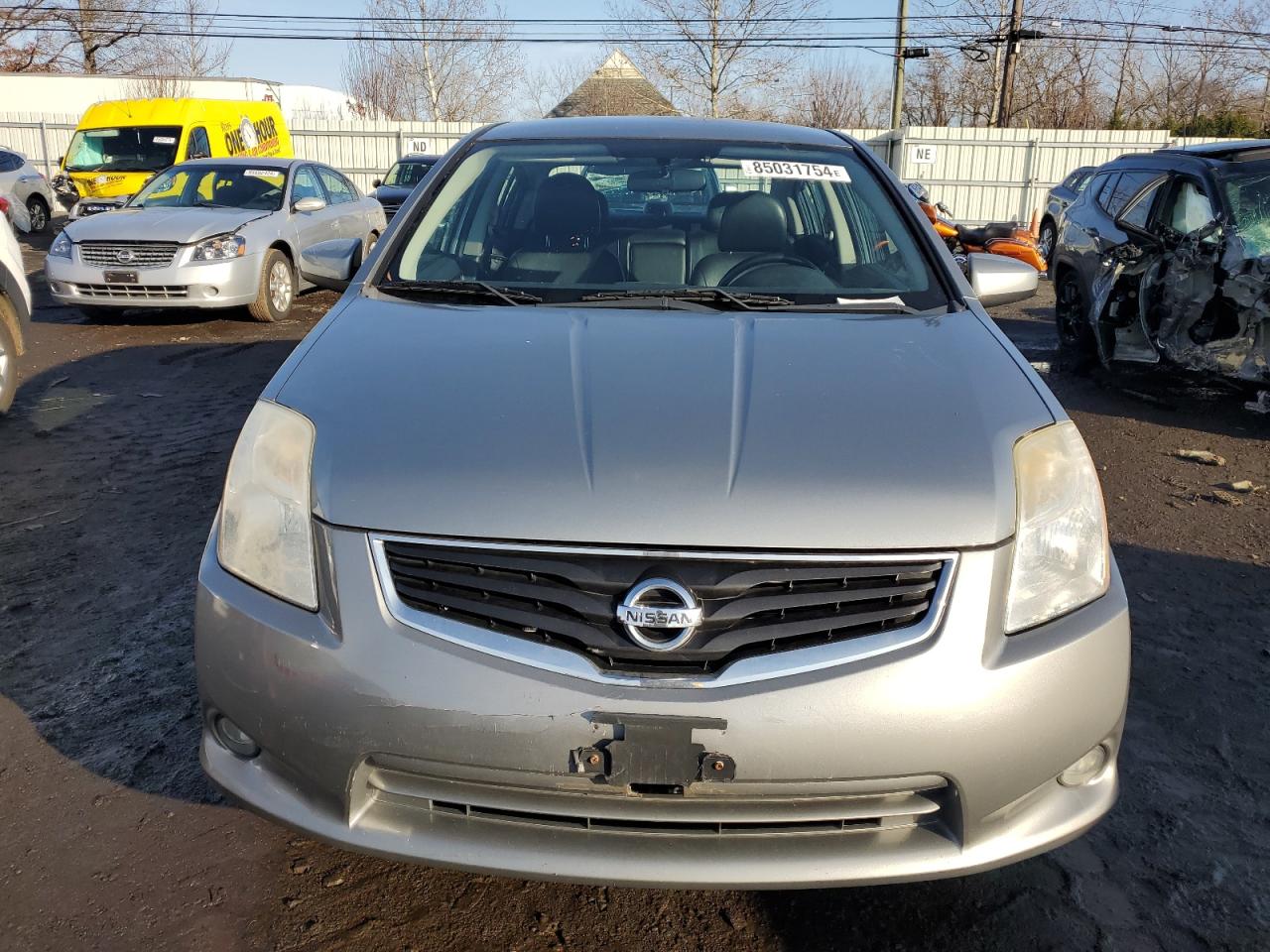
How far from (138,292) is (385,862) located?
7.84 meters

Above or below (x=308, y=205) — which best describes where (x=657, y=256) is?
above

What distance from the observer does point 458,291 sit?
2.77m

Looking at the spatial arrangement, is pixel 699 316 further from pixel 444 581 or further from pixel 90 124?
pixel 90 124

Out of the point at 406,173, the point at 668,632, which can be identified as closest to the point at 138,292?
the point at 668,632

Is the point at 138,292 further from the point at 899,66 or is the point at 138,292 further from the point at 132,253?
the point at 899,66

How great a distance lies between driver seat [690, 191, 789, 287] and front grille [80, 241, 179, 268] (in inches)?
281

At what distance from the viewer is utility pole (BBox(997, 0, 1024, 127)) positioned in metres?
29.2

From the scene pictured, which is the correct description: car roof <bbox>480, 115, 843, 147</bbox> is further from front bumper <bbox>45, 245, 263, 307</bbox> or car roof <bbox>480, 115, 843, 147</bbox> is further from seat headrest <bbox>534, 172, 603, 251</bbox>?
front bumper <bbox>45, 245, 263, 307</bbox>

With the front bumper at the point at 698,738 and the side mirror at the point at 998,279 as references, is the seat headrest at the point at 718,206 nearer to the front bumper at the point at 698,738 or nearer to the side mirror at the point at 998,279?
the side mirror at the point at 998,279

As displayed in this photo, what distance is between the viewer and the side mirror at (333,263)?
324cm

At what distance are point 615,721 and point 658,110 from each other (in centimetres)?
3792

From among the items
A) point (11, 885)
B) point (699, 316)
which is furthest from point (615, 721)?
point (11, 885)

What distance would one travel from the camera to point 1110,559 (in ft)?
6.61

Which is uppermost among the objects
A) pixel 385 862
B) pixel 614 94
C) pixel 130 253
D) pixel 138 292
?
pixel 614 94
